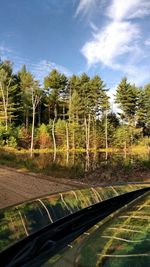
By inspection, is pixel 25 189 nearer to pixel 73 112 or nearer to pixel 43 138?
pixel 43 138

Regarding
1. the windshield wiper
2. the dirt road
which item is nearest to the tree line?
the dirt road

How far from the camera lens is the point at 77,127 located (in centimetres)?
5100

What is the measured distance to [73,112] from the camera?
51.1 meters

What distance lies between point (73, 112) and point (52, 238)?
49.8 metres

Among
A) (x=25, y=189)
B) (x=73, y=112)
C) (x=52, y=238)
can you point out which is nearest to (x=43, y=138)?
(x=73, y=112)

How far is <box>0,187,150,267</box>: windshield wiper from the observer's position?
1185 mm

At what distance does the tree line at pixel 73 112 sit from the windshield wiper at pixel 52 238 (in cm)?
4369

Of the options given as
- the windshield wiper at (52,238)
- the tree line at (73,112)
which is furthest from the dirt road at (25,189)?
the tree line at (73,112)

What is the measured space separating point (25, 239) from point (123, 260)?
0.65 metres

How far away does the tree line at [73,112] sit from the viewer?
47.7 meters

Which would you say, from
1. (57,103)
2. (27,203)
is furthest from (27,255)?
(57,103)

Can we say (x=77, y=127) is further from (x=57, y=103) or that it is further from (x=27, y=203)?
(x=27, y=203)

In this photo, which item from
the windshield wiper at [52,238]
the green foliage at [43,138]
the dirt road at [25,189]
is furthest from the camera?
the green foliage at [43,138]

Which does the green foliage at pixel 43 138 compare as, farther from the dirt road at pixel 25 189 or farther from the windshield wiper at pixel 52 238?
the windshield wiper at pixel 52 238
